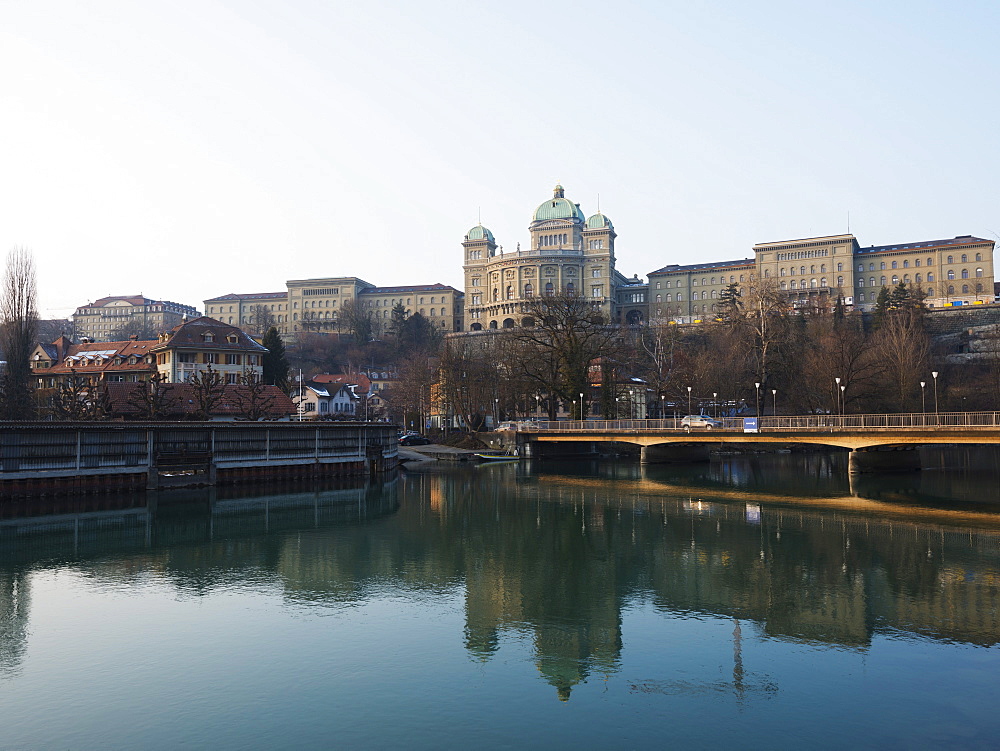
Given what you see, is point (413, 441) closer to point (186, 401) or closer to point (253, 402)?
point (253, 402)

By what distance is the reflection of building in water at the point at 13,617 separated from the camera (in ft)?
52.2

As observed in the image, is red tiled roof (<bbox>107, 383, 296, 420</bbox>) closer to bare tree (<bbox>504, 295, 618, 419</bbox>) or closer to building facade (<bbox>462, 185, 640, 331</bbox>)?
bare tree (<bbox>504, 295, 618, 419</bbox>)

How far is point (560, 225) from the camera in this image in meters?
194

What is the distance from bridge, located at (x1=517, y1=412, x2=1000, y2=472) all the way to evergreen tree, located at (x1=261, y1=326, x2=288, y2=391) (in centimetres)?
3523

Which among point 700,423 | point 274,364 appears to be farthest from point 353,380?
point 700,423

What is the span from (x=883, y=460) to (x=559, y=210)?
484 ft

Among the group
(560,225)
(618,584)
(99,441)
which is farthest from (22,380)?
(560,225)

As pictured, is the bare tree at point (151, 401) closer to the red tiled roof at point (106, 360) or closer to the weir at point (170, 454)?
the weir at point (170, 454)

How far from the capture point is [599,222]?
638 ft

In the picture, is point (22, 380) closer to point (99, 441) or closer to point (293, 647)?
point (99, 441)

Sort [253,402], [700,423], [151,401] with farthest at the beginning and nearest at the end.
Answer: [700,423] → [253,402] → [151,401]

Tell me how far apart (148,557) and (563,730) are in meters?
20.3

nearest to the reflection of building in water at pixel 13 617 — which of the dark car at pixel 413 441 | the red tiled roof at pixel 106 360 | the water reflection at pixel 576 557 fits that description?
the water reflection at pixel 576 557

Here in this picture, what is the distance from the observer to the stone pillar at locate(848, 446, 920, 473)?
57750 mm
